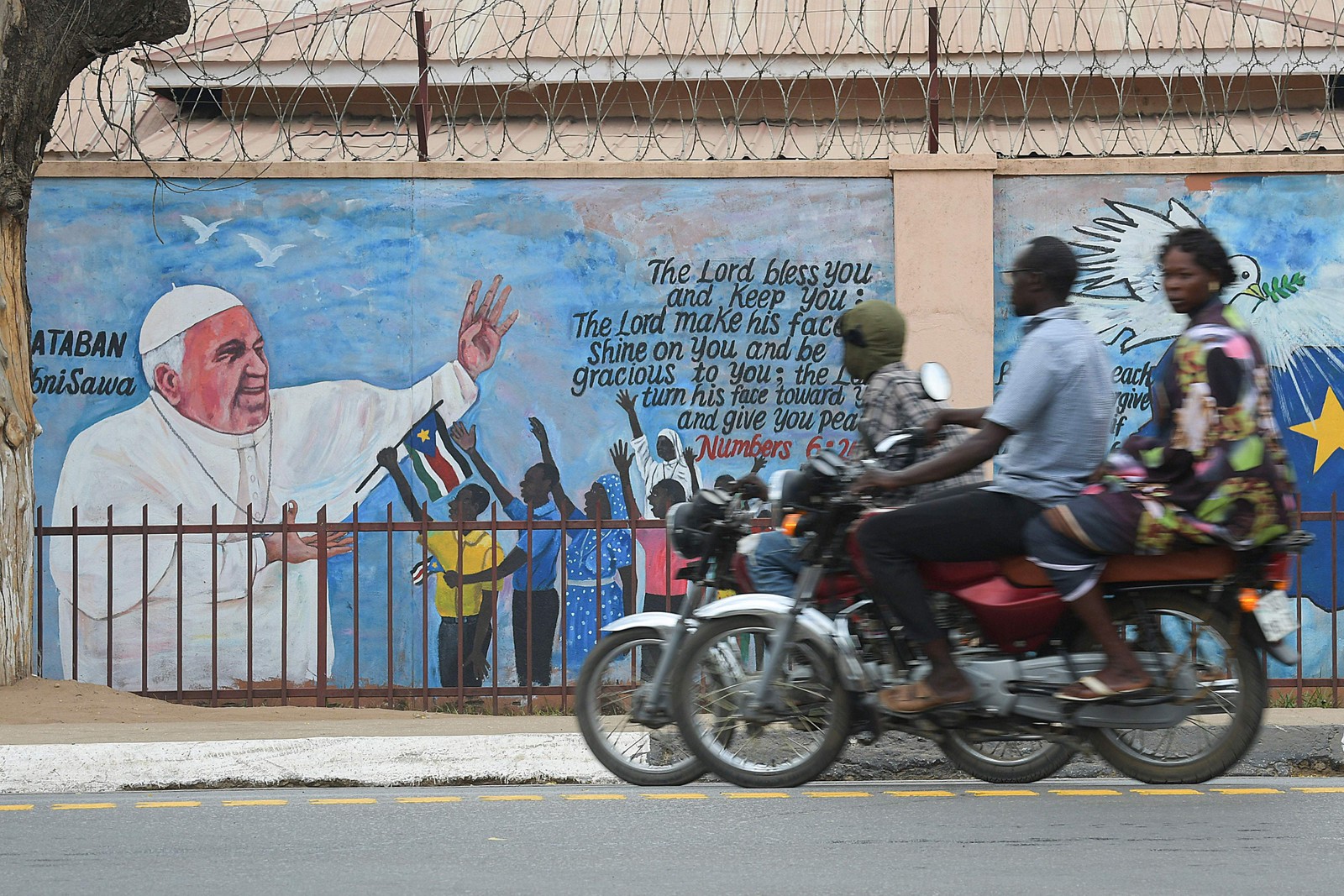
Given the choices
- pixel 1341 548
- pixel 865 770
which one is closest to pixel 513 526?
pixel 865 770

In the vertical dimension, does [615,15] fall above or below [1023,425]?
above

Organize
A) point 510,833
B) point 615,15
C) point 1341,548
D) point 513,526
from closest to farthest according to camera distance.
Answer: point 510,833 < point 513,526 < point 1341,548 < point 615,15

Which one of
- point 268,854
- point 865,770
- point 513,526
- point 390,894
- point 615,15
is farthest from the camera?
point 615,15

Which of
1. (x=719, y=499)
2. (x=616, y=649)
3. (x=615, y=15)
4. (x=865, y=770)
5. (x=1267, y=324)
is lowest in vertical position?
(x=865, y=770)

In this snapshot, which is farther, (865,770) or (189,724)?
(189,724)

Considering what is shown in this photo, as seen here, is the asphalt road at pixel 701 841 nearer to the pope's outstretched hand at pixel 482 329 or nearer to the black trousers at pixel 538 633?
the black trousers at pixel 538 633

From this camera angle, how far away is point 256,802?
206 inches

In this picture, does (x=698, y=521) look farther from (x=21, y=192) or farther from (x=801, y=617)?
(x=21, y=192)

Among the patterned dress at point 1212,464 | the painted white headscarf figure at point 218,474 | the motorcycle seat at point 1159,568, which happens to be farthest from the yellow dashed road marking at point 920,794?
the painted white headscarf figure at point 218,474

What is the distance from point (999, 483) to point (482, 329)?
4.65 metres

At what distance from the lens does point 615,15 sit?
11.5 meters

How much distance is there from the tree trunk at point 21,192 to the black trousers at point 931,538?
461 cm

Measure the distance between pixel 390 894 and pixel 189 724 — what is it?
10.9ft

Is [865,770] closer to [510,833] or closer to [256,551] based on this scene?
[510,833]
